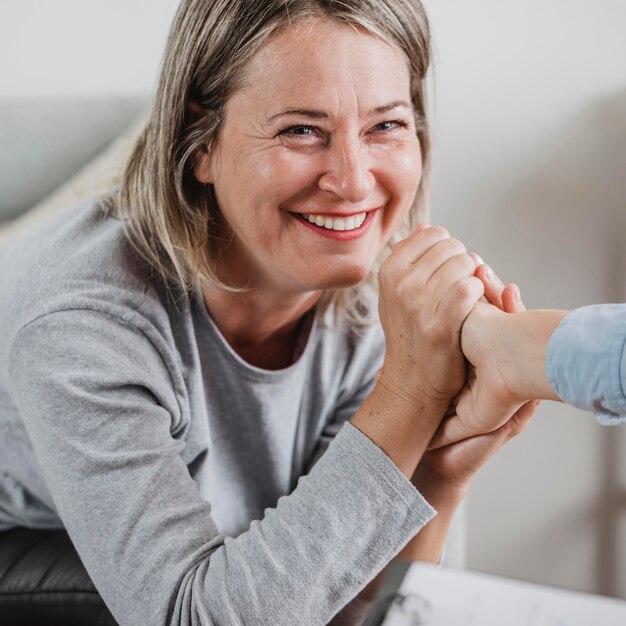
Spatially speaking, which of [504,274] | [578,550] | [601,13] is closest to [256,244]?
[504,274]

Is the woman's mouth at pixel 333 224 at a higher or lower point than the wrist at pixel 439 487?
higher

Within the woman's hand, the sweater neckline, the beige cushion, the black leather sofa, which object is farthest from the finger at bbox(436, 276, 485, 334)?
the beige cushion

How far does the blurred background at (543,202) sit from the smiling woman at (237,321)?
37cm

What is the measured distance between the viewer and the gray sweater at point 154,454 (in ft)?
2.68

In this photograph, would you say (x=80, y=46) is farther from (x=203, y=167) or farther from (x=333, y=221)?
(x=333, y=221)

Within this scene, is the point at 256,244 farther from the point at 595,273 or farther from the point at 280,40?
the point at 595,273

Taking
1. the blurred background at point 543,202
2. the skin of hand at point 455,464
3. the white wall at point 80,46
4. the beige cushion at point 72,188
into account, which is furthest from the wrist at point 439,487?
the white wall at point 80,46

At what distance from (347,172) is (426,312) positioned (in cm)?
19

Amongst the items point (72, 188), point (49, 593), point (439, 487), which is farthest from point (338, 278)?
point (72, 188)

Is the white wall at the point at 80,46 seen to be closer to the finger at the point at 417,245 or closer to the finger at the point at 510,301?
the finger at the point at 417,245

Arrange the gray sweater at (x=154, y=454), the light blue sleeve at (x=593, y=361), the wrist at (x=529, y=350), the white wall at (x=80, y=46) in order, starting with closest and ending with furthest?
the light blue sleeve at (x=593, y=361), the wrist at (x=529, y=350), the gray sweater at (x=154, y=454), the white wall at (x=80, y=46)

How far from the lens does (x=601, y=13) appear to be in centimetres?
138

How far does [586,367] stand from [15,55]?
183 cm

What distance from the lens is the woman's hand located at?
0.85 meters
